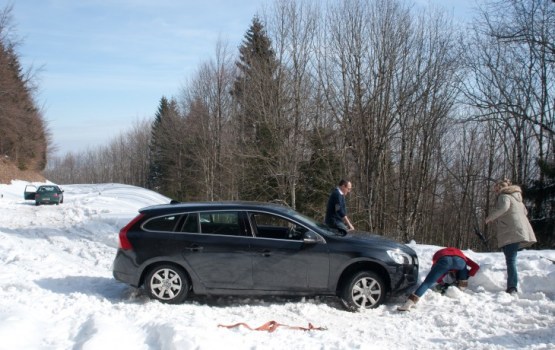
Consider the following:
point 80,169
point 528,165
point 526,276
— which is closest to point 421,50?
point 528,165

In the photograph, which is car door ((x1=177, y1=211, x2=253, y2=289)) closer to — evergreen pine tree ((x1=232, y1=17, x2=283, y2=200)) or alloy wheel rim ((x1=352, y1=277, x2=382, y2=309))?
alloy wheel rim ((x1=352, y1=277, x2=382, y2=309))

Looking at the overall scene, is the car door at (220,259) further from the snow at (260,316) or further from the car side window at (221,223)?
the snow at (260,316)

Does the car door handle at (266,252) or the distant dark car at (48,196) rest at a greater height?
the distant dark car at (48,196)

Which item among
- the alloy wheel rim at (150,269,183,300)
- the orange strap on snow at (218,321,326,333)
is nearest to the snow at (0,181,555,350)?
Answer: the orange strap on snow at (218,321,326,333)

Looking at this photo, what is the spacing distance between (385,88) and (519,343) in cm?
1972

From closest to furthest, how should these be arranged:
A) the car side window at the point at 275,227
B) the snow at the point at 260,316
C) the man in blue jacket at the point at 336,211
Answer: the snow at the point at 260,316, the car side window at the point at 275,227, the man in blue jacket at the point at 336,211

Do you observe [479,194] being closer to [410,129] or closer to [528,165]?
[528,165]

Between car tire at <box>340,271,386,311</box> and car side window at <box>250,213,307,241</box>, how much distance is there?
0.98 metres

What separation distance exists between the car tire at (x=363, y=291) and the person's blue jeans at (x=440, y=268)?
20.8 inches

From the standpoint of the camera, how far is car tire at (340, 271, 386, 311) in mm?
6797

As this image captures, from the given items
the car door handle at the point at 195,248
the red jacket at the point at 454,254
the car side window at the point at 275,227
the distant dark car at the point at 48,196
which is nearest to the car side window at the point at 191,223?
the car door handle at the point at 195,248

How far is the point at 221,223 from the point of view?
7227 millimetres

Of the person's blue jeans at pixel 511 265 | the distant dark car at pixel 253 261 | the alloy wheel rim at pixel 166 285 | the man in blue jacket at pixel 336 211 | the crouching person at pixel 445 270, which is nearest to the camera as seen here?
the crouching person at pixel 445 270

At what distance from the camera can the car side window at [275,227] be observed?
7160mm
